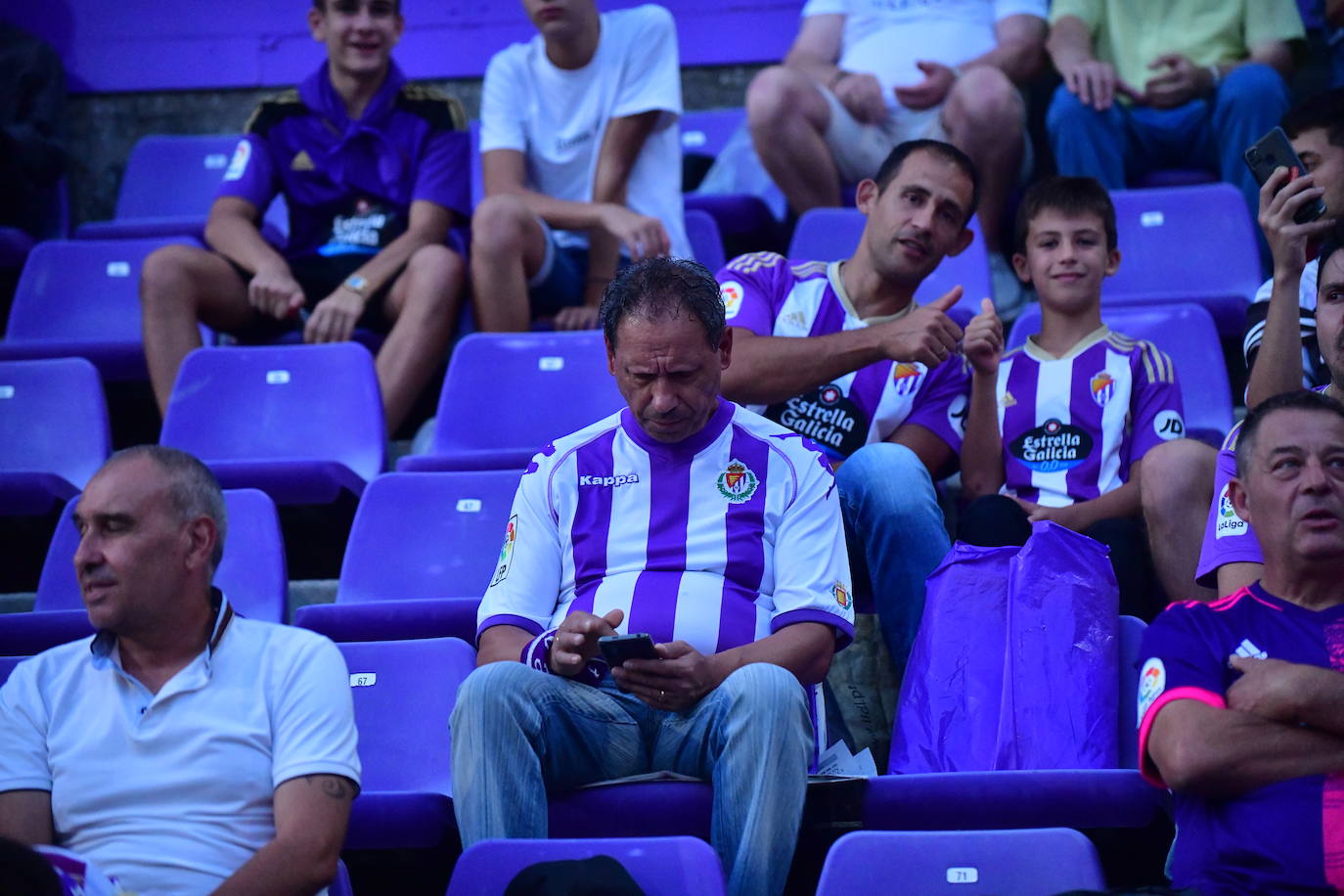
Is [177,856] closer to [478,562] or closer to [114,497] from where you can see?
[114,497]

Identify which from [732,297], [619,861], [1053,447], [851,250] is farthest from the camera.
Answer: [851,250]

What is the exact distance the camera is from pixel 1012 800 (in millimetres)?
2332

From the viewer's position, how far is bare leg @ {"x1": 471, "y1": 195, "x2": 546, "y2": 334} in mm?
4020

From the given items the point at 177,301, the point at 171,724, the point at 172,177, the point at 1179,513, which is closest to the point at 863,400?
the point at 1179,513

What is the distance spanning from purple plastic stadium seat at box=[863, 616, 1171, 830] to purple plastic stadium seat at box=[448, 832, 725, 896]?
400mm

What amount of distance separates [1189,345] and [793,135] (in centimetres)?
135

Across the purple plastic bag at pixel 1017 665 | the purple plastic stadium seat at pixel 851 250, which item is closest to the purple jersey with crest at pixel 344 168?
the purple plastic stadium seat at pixel 851 250

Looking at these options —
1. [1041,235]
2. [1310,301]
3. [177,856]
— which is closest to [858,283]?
[1041,235]

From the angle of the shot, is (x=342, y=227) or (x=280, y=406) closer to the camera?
(x=280, y=406)

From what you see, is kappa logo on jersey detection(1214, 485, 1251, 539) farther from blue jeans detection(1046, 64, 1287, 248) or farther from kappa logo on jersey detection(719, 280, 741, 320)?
blue jeans detection(1046, 64, 1287, 248)

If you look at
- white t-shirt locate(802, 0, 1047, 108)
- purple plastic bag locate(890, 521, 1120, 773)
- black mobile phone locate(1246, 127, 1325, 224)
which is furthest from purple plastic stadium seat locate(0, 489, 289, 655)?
white t-shirt locate(802, 0, 1047, 108)

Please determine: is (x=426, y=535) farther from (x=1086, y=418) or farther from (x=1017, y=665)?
(x=1086, y=418)

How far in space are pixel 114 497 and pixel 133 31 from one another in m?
3.88

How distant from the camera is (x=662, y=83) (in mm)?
4453
